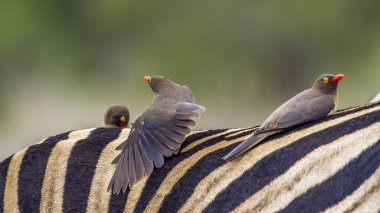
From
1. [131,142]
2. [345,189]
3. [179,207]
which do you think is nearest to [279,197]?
[345,189]

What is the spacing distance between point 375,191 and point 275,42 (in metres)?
4.77

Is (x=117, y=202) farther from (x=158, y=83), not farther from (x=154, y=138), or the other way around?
(x=158, y=83)

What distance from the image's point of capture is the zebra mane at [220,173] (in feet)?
6.05

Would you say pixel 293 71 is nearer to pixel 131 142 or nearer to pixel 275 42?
pixel 275 42

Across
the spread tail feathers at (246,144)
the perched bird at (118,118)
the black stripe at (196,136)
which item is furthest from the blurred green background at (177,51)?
the spread tail feathers at (246,144)

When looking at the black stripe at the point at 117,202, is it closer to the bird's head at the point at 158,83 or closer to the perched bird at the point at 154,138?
the perched bird at the point at 154,138

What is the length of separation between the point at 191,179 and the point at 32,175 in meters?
0.48

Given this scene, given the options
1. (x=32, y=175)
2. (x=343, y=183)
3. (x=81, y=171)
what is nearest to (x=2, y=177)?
(x=32, y=175)

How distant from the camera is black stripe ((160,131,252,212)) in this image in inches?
82.4

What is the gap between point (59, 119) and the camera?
19.2ft

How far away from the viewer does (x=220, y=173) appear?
2059mm

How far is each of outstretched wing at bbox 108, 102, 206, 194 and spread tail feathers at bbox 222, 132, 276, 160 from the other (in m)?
0.23

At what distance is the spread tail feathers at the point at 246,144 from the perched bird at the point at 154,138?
23 cm

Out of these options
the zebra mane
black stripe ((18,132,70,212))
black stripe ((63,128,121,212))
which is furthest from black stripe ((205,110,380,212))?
black stripe ((18,132,70,212))
